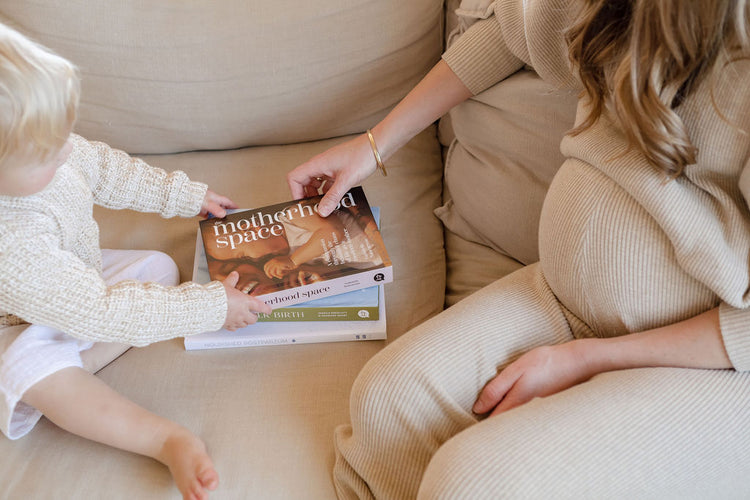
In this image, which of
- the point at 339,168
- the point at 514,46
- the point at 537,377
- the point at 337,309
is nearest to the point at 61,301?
the point at 337,309

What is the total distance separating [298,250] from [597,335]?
0.47 m

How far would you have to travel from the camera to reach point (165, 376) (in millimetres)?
967

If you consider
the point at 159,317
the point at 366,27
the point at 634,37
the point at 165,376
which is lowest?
the point at 165,376

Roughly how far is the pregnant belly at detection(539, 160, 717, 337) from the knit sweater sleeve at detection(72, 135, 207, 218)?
0.64 meters

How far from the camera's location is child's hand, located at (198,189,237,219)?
111 centimetres

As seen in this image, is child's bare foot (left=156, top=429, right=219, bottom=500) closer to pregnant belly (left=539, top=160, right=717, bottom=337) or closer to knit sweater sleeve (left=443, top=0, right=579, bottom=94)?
pregnant belly (left=539, top=160, right=717, bottom=337)

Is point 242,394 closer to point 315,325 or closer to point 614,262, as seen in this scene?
point 315,325

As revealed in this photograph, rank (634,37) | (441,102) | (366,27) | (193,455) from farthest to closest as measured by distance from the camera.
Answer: (366,27) → (441,102) → (193,455) → (634,37)

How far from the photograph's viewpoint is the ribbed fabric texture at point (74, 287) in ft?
2.74

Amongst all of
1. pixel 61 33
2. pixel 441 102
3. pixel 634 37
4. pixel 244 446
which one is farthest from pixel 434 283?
pixel 61 33

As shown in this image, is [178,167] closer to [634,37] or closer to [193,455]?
[193,455]

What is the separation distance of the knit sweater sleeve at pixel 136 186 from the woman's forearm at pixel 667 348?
717 mm

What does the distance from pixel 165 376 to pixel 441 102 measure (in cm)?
65

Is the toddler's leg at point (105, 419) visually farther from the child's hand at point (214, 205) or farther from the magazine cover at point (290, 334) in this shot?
the child's hand at point (214, 205)
